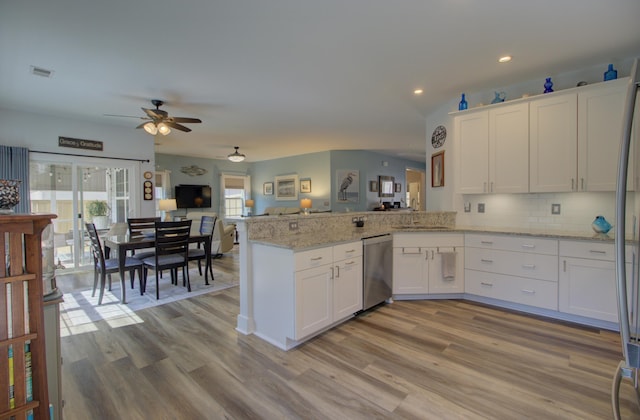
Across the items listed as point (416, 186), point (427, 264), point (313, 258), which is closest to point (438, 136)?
point (427, 264)

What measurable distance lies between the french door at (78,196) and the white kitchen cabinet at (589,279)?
6.61 metres

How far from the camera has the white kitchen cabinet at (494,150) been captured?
3207 mm

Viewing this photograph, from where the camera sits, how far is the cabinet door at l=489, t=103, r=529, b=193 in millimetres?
3189

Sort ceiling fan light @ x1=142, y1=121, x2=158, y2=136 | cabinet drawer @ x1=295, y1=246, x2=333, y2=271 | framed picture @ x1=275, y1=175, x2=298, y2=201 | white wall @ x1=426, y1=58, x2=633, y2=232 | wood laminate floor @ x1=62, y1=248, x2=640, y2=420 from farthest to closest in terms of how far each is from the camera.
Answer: framed picture @ x1=275, y1=175, x2=298, y2=201 → ceiling fan light @ x1=142, y1=121, x2=158, y2=136 → white wall @ x1=426, y1=58, x2=633, y2=232 → cabinet drawer @ x1=295, y1=246, x2=333, y2=271 → wood laminate floor @ x1=62, y1=248, x2=640, y2=420

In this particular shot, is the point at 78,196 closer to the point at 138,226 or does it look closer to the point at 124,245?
the point at 138,226

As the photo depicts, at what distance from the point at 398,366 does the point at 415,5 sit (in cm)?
264

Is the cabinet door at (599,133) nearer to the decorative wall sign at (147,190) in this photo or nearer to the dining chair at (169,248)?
the dining chair at (169,248)

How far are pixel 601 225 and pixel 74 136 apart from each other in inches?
291

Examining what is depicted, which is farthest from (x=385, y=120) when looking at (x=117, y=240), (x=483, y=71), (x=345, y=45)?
(x=117, y=240)

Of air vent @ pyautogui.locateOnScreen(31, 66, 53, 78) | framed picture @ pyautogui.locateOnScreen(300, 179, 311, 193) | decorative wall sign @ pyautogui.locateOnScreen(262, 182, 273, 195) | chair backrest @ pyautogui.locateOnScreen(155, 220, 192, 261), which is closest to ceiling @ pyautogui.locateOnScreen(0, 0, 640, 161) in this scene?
air vent @ pyautogui.locateOnScreen(31, 66, 53, 78)

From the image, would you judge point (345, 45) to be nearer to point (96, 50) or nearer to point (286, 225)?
point (286, 225)

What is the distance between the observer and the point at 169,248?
144 inches

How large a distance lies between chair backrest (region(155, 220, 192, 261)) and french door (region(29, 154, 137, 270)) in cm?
240

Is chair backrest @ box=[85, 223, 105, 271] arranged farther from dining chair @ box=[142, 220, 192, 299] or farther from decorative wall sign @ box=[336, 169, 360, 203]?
decorative wall sign @ box=[336, 169, 360, 203]
